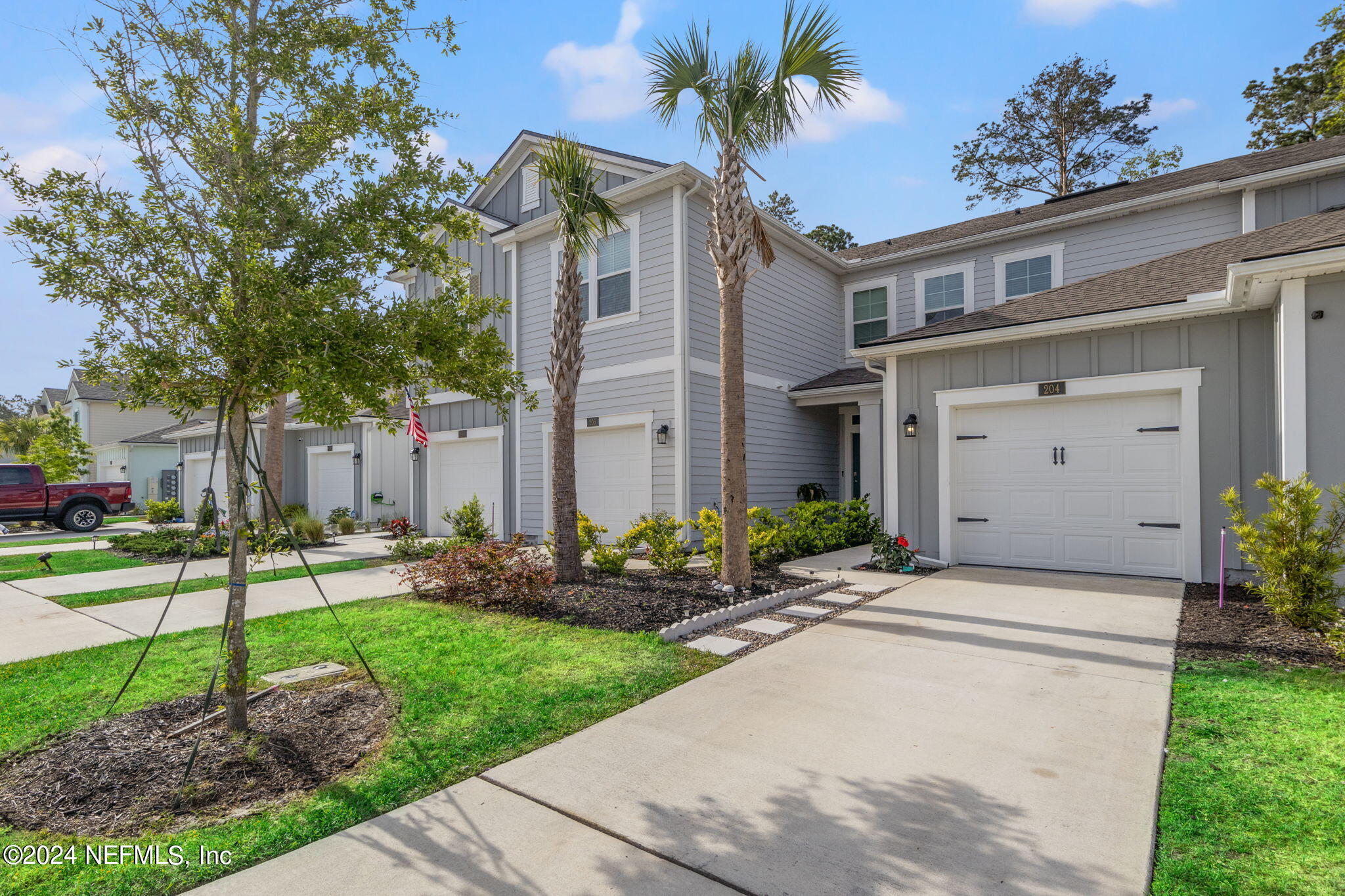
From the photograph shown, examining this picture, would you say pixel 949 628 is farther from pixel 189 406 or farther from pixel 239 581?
pixel 189 406

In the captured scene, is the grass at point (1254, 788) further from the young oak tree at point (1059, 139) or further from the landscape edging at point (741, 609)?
the young oak tree at point (1059, 139)

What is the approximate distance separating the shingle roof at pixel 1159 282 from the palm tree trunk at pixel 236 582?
7.70 metres

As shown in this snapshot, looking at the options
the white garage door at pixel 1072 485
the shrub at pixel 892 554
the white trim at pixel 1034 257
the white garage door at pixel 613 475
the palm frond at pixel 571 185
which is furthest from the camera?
the white trim at pixel 1034 257

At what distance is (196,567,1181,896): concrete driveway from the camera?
222cm

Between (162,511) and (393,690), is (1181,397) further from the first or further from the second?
(162,511)

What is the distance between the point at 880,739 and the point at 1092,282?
7837mm

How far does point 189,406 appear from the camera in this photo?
341 cm

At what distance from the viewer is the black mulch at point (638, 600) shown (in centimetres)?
586

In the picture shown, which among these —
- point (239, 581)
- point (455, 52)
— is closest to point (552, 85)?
point (455, 52)

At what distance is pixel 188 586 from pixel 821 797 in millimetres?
8768

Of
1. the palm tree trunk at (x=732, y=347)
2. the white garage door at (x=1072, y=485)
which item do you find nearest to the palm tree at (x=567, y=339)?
the palm tree trunk at (x=732, y=347)

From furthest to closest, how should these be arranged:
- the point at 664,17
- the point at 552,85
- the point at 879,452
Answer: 1. the point at 879,452
2. the point at 552,85
3. the point at 664,17

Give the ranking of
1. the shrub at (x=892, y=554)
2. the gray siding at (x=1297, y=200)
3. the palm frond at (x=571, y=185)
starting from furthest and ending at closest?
the gray siding at (x=1297, y=200) < the shrub at (x=892, y=554) < the palm frond at (x=571, y=185)

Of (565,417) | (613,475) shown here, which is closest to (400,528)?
(613,475)
